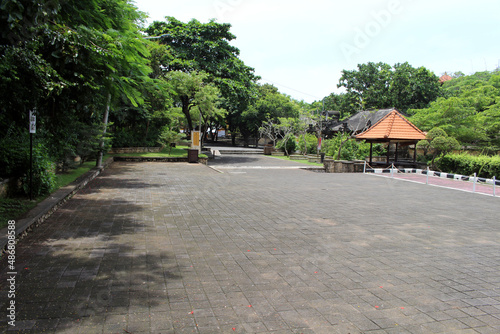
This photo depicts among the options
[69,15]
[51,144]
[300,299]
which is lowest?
[300,299]

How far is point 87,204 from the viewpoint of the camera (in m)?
8.10

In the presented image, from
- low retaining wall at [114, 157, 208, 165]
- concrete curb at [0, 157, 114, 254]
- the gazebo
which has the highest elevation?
the gazebo

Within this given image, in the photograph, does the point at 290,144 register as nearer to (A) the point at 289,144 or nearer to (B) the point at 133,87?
(A) the point at 289,144

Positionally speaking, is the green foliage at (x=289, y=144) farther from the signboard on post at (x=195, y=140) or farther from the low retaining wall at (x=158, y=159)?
the low retaining wall at (x=158, y=159)

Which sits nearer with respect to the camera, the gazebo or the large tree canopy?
the gazebo

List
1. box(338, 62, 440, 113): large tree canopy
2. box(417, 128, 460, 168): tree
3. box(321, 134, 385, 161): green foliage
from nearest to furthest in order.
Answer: box(417, 128, 460, 168): tree → box(321, 134, 385, 161): green foliage → box(338, 62, 440, 113): large tree canopy

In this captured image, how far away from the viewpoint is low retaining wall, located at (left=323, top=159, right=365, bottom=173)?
65.2ft

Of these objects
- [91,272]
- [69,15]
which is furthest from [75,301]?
[69,15]

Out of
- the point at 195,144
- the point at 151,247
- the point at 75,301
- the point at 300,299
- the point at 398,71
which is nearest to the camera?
the point at 75,301

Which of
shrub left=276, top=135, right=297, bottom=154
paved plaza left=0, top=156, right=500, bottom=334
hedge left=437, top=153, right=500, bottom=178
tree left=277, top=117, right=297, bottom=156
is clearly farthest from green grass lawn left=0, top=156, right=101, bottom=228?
shrub left=276, top=135, right=297, bottom=154

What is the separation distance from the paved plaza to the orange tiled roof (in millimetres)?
Result: 12941

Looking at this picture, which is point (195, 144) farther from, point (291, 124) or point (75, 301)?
point (75, 301)

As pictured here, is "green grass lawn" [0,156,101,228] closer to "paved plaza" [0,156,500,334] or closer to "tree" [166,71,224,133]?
"paved plaza" [0,156,500,334]

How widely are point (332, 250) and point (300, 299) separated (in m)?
1.92
